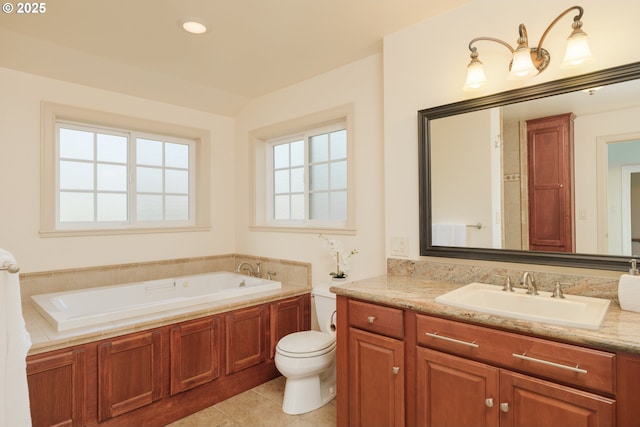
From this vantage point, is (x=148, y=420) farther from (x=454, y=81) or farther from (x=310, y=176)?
(x=454, y=81)

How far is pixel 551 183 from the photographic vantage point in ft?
5.49

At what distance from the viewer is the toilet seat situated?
2188 mm

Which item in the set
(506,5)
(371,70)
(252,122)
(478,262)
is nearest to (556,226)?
(478,262)

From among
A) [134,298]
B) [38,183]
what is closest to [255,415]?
[134,298]

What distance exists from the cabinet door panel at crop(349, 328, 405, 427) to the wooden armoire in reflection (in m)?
0.88

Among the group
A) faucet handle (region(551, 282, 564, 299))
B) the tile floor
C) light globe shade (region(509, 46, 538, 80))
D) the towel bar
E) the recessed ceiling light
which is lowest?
the tile floor

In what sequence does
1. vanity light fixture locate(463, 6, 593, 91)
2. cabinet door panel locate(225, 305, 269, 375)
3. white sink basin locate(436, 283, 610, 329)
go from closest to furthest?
white sink basin locate(436, 283, 610, 329) → vanity light fixture locate(463, 6, 593, 91) → cabinet door panel locate(225, 305, 269, 375)

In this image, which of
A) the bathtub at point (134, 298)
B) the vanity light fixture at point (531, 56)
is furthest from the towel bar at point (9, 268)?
the vanity light fixture at point (531, 56)

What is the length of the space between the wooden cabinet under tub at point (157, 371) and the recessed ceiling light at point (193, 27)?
6.13 feet

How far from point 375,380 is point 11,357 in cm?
148

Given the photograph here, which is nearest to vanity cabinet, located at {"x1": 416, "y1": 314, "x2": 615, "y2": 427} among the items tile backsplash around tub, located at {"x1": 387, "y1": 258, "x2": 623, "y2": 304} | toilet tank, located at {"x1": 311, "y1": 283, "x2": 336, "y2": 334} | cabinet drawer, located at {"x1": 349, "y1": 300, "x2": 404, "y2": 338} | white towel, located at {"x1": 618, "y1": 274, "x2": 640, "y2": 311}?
cabinet drawer, located at {"x1": 349, "y1": 300, "x2": 404, "y2": 338}

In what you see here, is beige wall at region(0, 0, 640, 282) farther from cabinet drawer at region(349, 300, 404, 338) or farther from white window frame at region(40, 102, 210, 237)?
cabinet drawer at region(349, 300, 404, 338)

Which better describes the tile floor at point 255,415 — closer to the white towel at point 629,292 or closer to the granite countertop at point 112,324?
the granite countertop at point 112,324

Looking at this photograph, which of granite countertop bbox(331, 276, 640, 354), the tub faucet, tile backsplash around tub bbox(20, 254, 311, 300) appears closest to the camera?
granite countertop bbox(331, 276, 640, 354)
